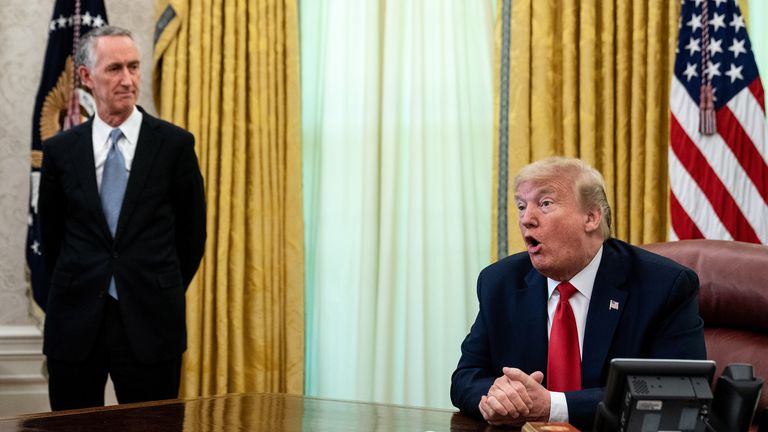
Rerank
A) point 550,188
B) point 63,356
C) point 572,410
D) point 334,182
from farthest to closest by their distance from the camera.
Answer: point 334,182 → point 63,356 → point 550,188 → point 572,410

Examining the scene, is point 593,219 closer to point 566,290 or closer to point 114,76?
point 566,290

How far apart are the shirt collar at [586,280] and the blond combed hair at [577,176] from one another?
91 millimetres

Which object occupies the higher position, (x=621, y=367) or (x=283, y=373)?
(x=621, y=367)

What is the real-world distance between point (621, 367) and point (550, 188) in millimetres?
1002

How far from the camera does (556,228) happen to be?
2.40 m

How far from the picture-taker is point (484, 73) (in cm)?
464

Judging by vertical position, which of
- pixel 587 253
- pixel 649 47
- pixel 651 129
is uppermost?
pixel 649 47

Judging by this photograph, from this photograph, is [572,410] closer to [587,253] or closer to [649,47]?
[587,253]

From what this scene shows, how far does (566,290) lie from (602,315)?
121 millimetres

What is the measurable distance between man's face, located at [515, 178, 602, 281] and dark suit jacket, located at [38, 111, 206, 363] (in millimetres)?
1361

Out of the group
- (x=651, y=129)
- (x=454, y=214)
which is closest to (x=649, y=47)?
(x=651, y=129)

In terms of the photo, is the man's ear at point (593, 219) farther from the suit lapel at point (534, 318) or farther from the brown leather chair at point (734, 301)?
the brown leather chair at point (734, 301)

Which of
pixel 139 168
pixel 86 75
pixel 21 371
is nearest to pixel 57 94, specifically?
pixel 21 371

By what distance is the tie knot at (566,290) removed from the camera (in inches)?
95.7
